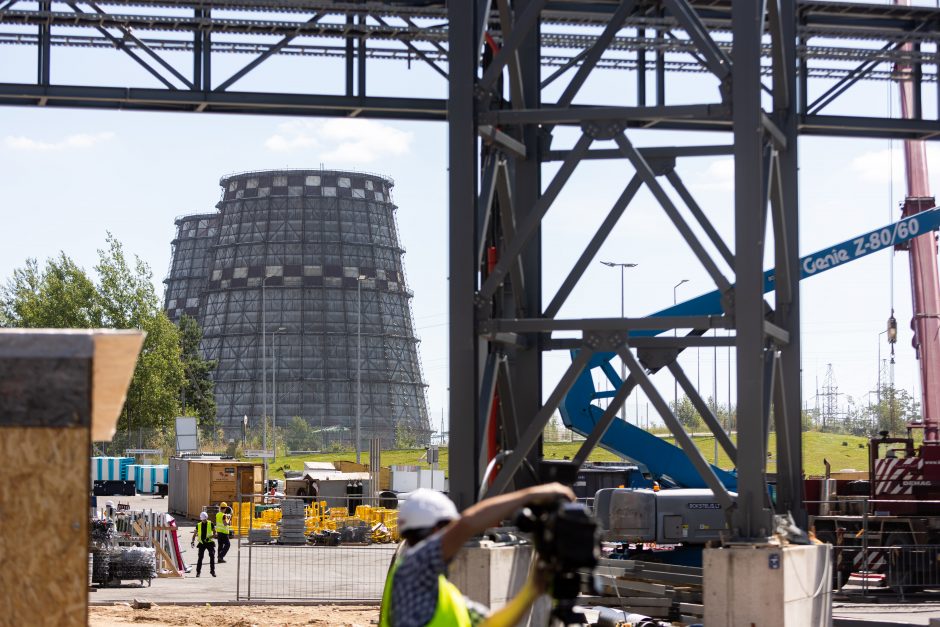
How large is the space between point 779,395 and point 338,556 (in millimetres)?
20617

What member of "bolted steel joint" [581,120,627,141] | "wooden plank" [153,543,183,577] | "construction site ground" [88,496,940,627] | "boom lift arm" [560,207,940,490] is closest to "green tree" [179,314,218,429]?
"wooden plank" [153,543,183,577]

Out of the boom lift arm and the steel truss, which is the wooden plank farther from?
the steel truss

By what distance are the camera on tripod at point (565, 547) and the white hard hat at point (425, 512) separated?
1.75 ft

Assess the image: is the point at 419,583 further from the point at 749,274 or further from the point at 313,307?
the point at 313,307

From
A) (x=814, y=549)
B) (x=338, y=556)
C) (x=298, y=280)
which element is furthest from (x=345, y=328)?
(x=814, y=549)

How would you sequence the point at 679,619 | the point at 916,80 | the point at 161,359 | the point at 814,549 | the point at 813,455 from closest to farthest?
the point at 814,549
the point at 679,619
the point at 916,80
the point at 813,455
the point at 161,359

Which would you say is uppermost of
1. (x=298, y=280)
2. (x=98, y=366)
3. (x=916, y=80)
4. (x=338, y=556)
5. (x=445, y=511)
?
(x=298, y=280)

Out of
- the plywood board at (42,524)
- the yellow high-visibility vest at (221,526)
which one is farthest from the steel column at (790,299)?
the yellow high-visibility vest at (221,526)

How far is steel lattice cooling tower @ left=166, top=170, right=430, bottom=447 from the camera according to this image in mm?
135625

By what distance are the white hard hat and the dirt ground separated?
12653 millimetres

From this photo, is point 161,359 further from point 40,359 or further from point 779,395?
point 40,359

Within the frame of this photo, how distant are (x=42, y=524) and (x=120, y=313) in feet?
249

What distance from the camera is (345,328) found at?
13675 centimetres

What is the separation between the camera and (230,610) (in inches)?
827
